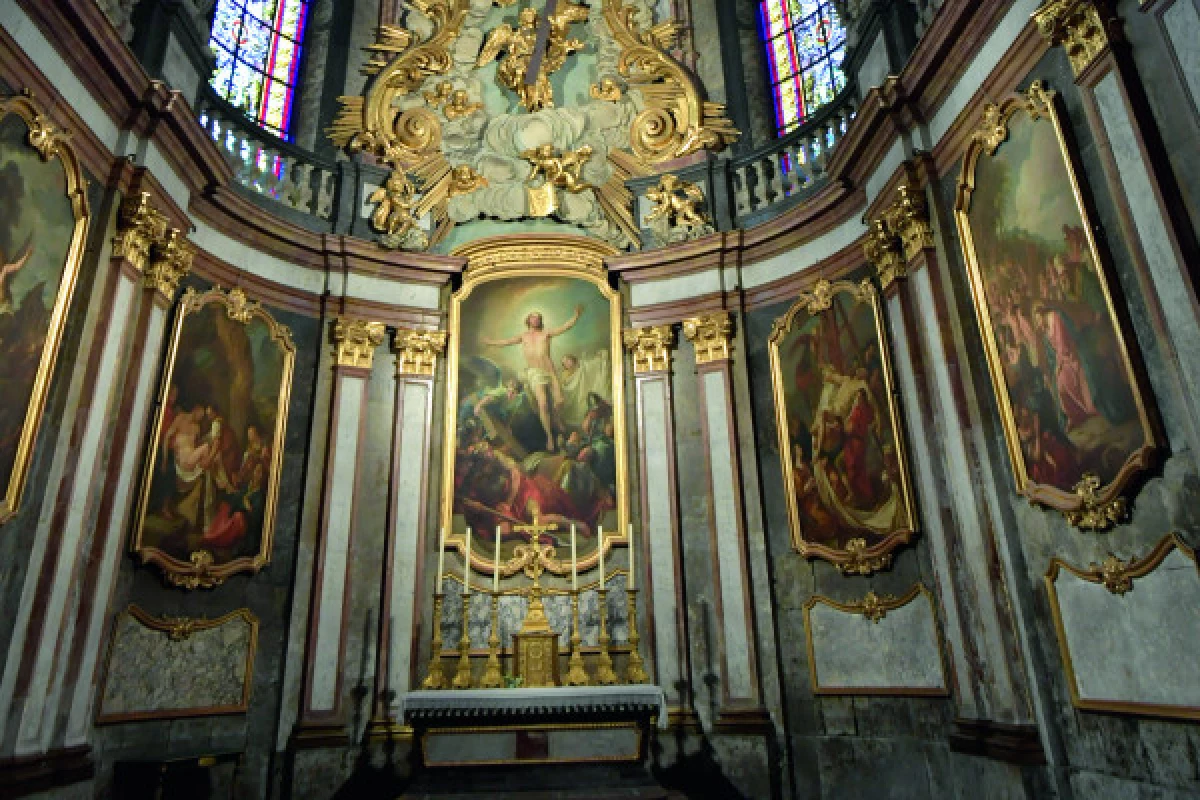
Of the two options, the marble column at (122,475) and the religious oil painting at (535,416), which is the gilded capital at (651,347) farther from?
the marble column at (122,475)

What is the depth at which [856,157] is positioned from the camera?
7.72m

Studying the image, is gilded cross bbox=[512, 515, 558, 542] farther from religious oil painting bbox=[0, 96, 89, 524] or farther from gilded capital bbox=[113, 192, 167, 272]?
religious oil painting bbox=[0, 96, 89, 524]

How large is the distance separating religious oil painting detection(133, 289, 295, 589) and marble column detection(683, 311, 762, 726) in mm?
4190

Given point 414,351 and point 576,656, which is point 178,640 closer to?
point 576,656

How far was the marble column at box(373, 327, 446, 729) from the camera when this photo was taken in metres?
7.78

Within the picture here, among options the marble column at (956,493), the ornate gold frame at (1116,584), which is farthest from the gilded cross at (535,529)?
the ornate gold frame at (1116,584)

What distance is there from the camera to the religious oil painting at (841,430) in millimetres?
7203

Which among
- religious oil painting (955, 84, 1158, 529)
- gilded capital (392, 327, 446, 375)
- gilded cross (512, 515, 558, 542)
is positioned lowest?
gilded cross (512, 515, 558, 542)

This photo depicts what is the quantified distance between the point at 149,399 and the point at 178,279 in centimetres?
111

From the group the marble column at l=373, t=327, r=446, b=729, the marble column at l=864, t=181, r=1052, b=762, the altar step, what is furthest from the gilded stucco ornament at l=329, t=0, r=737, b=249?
the altar step

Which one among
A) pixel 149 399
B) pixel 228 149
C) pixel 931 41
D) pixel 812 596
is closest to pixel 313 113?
pixel 228 149

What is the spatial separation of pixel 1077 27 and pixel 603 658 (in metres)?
5.86

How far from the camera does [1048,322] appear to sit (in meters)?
5.38

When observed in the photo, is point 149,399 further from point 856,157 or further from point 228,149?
point 856,157
